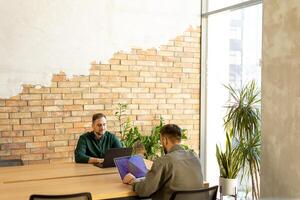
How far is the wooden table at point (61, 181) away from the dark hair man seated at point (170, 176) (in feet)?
0.48

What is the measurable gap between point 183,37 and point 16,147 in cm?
294

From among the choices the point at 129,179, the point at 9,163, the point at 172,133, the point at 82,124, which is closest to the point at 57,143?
the point at 82,124

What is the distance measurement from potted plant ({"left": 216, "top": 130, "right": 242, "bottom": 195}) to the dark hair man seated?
2027mm

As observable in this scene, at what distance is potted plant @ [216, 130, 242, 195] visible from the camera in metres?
5.34

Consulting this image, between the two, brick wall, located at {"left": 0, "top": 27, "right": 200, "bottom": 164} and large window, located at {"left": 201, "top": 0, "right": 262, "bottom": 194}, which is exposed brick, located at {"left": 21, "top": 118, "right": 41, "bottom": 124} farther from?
large window, located at {"left": 201, "top": 0, "right": 262, "bottom": 194}

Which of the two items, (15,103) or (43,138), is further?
(43,138)

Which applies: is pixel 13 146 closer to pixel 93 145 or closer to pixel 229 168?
pixel 93 145

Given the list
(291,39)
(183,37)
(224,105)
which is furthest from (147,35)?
(291,39)

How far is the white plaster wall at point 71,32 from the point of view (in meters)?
5.18

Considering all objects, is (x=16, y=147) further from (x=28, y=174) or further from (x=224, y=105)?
(x=224, y=105)

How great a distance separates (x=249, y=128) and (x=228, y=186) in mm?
833

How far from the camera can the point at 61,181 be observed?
A: 3.61m

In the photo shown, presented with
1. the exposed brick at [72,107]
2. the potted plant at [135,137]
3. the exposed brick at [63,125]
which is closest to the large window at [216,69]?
the potted plant at [135,137]

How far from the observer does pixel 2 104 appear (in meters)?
5.14
